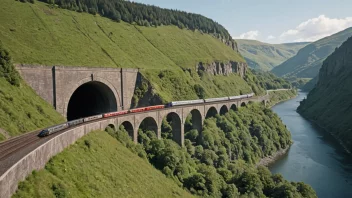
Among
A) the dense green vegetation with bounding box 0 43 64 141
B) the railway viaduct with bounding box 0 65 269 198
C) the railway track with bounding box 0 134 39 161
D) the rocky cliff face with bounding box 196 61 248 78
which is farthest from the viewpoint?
the rocky cliff face with bounding box 196 61 248 78

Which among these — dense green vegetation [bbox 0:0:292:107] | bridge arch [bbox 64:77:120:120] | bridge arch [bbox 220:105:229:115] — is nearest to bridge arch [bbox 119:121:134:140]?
bridge arch [bbox 64:77:120:120]

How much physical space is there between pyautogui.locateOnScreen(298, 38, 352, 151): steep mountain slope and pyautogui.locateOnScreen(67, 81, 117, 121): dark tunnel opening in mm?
63427

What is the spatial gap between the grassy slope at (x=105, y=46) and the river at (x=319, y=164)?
29.9m

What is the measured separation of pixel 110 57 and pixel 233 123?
36.9m

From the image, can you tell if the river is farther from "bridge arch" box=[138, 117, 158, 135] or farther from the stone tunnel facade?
the stone tunnel facade

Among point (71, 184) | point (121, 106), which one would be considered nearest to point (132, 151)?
point (71, 184)

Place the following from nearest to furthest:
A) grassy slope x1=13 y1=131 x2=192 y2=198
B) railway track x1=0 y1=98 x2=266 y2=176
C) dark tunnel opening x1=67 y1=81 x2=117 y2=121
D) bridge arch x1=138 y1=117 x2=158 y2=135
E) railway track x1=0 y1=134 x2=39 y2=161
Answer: railway track x1=0 y1=98 x2=266 y2=176 → grassy slope x1=13 y1=131 x2=192 y2=198 → railway track x1=0 y1=134 x2=39 y2=161 → bridge arch x1=138 y1=117 x2=158 y2=135 → dark tunnel opening x1=67 y1=81 x2=117 y2=121

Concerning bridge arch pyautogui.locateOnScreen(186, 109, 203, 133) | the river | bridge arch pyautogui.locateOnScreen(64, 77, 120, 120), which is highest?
bridge arch pyautogui.locateOnScreen(64, 77, 120, 120)

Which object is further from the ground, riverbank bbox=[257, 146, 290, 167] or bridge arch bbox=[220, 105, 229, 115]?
bridge arch bbox=[220, 105, 229, 115]

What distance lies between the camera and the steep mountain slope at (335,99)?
99688mm

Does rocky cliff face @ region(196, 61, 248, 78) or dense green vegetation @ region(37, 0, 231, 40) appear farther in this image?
rocky cliff face @ region(196, 61, 248, 78)

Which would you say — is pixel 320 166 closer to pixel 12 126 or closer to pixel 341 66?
pixel 12 126

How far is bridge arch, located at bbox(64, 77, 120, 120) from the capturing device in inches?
2552

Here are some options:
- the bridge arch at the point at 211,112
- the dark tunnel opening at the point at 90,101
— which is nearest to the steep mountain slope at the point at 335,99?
the bridge arch at the point at 211,112
